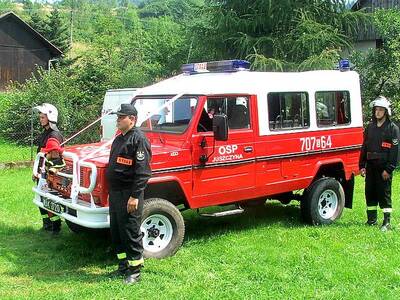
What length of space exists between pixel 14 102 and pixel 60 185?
48.9ft

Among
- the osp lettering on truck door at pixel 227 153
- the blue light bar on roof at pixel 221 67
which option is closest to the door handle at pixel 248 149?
the osp lettering on truck door at pixel 227 153

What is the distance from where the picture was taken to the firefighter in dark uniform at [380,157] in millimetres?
7645

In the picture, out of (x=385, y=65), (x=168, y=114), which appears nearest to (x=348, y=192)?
(x=168, y=114)

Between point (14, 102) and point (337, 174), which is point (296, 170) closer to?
point (337, 174)

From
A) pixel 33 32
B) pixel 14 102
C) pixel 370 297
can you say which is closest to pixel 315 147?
pixel 370 297

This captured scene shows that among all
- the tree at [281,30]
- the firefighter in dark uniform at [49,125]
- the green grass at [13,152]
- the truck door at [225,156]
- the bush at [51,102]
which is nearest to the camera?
the truck door at [225,156]

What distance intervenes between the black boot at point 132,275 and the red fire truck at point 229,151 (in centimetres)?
63

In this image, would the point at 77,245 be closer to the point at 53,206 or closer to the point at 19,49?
the point at 53,206

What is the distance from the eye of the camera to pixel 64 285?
554cm

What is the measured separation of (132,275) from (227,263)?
126 centimetres

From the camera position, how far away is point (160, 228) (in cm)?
637

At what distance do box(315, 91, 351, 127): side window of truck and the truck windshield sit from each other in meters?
2.36

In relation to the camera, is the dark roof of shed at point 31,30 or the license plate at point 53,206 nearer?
the license plate at point 53,206

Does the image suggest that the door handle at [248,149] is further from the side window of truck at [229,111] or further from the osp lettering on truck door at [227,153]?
the side window of truck at [229,111]
